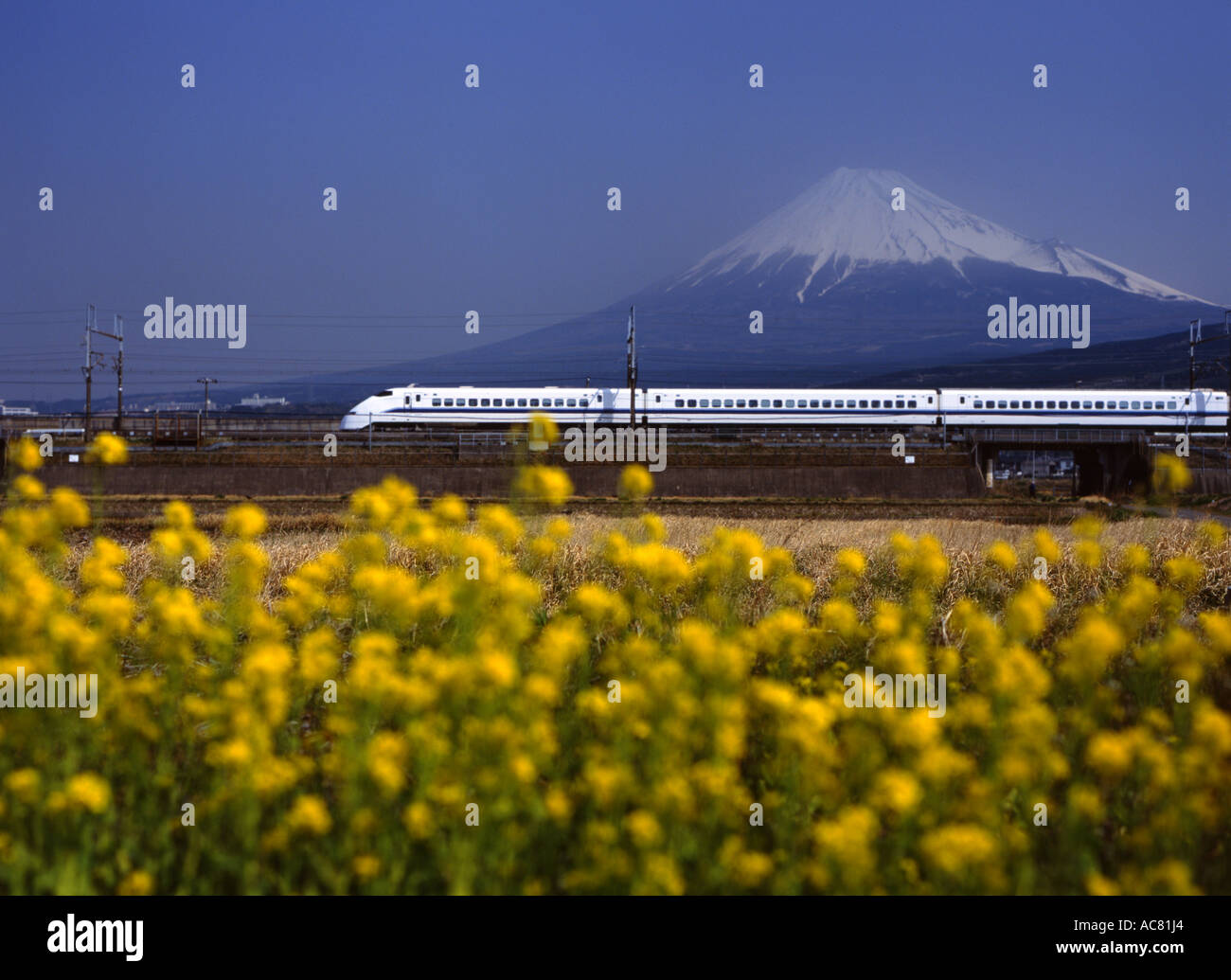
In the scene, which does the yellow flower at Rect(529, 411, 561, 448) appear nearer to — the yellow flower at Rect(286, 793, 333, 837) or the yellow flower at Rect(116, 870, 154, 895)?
the yellow flower at Rect(286, 793, 333, 837)

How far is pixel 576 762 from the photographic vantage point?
464 cm

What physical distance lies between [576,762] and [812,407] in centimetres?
4903

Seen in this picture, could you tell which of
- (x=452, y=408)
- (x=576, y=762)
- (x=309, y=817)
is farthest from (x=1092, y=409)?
(x=309, y=817)

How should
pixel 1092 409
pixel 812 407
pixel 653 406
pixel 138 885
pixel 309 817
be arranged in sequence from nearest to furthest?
pixel 309 817 < pixel 138 885 < pixel 653 406 < pixel 812 407 < pixel 1092 409

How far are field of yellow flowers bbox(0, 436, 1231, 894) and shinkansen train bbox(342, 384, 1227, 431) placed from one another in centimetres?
4452

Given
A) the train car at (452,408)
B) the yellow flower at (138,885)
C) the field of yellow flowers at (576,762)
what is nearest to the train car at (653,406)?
the train car at (452,408)

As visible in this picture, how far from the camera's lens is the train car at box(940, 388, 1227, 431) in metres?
52.6

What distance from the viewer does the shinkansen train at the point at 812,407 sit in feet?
163

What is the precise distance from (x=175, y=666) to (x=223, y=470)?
100 feet

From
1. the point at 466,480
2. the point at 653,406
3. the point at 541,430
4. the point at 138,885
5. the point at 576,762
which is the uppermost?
the point at 653,406

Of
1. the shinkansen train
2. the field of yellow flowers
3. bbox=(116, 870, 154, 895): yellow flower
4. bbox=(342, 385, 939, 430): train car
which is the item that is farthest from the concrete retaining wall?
bbox=(116, 870, 154, 895): yellow flower

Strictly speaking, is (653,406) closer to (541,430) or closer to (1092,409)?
(1092,409)
